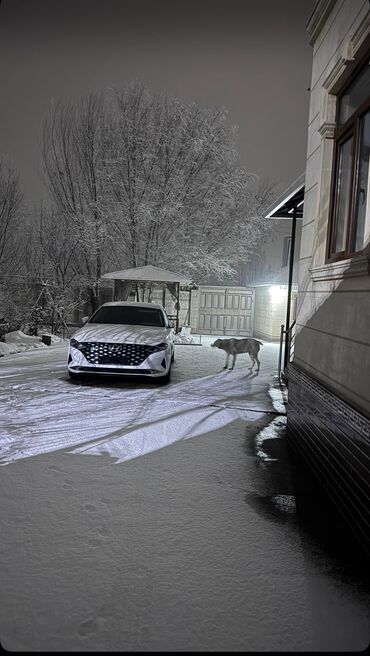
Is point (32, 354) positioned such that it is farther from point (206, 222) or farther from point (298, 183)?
point (206, 222)

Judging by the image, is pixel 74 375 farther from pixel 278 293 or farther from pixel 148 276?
pixel 278 293

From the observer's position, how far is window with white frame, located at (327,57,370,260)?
3619 mm

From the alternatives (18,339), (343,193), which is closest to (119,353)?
(343,193)

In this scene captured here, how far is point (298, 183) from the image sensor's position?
21.6ft

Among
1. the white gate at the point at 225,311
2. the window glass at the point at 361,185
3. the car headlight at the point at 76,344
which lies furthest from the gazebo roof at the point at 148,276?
the window glass at the point at 361,185

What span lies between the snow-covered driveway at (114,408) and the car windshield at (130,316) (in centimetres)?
114

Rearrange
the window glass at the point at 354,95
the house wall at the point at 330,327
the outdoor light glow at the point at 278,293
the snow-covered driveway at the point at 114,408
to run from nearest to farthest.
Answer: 1. the house wall at the point at 330,327
2. the window glass at the point at 354,95
3. the snow-covered driveway at the point at 114,408
4. the outdoor light glow at the point at 278,293

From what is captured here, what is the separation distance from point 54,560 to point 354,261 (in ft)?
8.63

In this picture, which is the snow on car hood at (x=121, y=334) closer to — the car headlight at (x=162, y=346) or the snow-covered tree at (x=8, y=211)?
the car headlight at (x=162, y=346)

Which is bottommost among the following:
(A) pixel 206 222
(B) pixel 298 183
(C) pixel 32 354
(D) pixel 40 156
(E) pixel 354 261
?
(C) pixel 32 354

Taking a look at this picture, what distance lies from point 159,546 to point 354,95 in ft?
12.8

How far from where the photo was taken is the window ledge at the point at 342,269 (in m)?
3.07

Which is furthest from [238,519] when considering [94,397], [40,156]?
[40,156]

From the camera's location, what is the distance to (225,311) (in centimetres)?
1911
